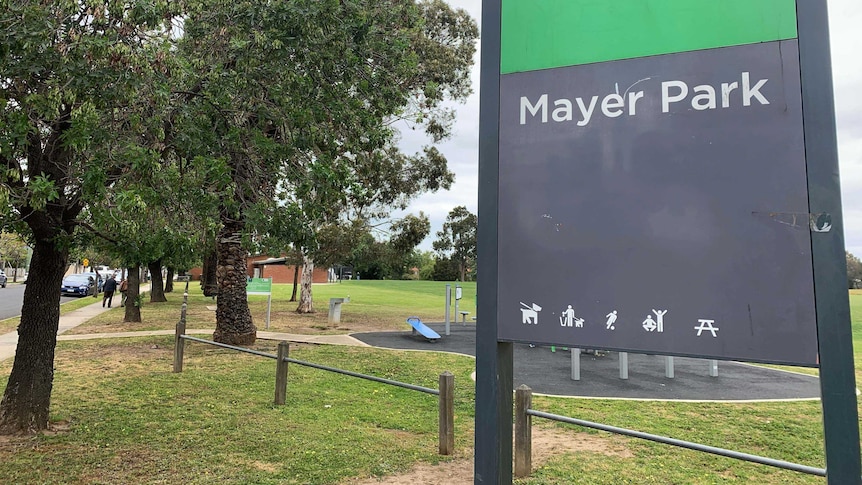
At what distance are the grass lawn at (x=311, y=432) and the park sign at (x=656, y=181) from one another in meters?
3.12

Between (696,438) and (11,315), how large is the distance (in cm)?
2298

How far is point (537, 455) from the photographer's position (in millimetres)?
5719

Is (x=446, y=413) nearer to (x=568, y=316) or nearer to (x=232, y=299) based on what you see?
(x=568, y=316)

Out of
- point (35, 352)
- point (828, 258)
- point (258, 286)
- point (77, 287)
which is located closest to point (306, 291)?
point (258, 286)

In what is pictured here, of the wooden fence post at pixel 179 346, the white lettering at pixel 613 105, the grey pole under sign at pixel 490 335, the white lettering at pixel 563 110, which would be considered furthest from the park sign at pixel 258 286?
the white lettering at pixel 613 105

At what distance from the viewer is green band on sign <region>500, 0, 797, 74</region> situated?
2.25m

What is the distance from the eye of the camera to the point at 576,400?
829 cm

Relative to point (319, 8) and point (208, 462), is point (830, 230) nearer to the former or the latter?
point (208, 462)

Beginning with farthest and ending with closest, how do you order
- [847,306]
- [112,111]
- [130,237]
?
[130,237] < [112,111] < [847,306]

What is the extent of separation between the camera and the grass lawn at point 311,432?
16.6 ft

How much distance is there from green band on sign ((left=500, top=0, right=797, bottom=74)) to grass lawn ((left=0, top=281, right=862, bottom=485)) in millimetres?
3823

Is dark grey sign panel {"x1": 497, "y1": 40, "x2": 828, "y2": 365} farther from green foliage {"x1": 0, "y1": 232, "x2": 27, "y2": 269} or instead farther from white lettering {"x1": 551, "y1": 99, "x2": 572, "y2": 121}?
green foliage {"x1": 0, "y1": 232, "x2": 27, "y2": 269}

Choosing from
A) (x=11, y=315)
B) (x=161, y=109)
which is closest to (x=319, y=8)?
(x=161, y=109)

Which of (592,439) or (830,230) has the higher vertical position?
(830,230)
